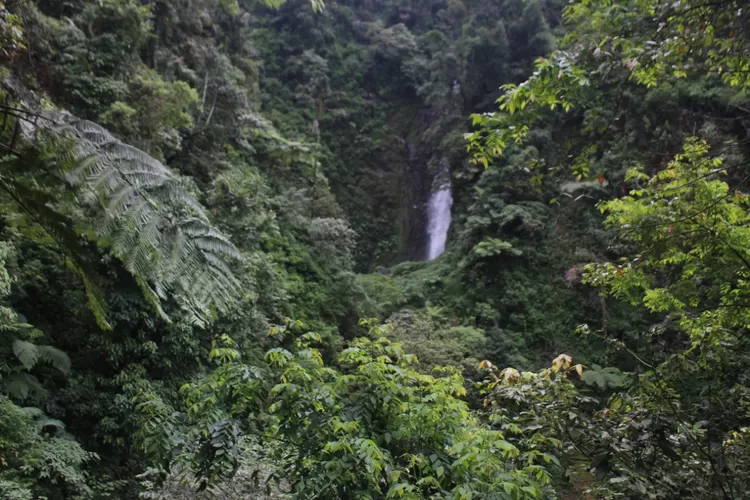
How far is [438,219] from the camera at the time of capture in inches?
808

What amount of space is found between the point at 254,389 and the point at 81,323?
488cm

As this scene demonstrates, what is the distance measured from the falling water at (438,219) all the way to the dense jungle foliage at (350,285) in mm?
1792

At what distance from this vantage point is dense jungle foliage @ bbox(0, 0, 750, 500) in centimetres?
211

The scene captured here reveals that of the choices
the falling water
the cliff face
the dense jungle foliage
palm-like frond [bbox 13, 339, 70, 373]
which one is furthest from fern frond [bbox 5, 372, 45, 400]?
the falling water

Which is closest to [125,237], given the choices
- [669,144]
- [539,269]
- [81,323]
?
[81,323]

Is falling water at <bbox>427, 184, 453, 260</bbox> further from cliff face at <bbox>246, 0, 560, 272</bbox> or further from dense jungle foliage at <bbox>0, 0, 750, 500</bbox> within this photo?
dense jungle foliage at <bbox>0, 0, 750, 500</bbox>

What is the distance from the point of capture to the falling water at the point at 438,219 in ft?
64.8

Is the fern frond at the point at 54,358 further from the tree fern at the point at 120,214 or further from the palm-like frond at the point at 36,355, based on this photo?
the tree fern at the point at 120,214

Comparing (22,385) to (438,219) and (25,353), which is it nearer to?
(25,353)

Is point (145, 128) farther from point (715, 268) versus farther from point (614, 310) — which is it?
point (614, 310)

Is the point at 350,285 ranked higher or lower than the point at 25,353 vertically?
higher

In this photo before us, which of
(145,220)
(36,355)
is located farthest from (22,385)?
(145,220)

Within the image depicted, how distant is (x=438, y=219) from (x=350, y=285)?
32.8 feet

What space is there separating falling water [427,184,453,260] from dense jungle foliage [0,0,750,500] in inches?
70.6
